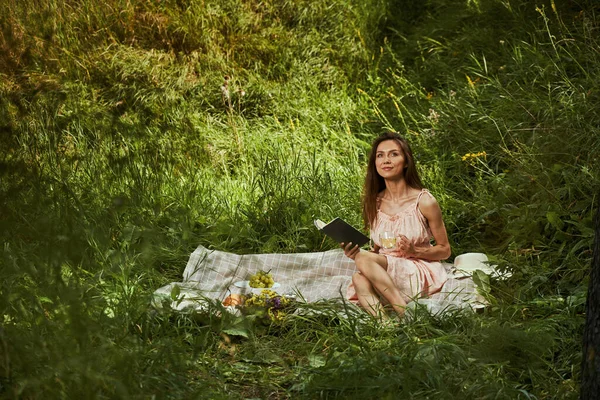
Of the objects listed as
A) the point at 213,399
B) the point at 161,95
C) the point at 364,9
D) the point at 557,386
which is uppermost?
the point at 364,9

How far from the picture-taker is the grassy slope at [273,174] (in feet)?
8.82

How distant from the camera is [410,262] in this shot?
4.27 meters

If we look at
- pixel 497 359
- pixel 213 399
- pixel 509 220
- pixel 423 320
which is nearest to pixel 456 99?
pixel 509 220

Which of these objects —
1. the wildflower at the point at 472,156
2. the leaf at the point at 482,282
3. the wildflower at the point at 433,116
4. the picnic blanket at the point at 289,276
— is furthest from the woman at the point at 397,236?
the wildflower at the point at 433,116

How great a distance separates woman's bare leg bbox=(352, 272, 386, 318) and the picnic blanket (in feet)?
0.46

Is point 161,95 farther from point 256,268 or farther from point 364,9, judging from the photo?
point 256,268

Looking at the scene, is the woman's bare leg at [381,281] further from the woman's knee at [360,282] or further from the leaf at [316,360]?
the leaf at [316,360]

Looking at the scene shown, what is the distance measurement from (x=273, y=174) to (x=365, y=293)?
5.31 feet

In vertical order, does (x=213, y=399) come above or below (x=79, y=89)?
below

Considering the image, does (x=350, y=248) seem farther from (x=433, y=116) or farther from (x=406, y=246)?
(x=433, y=116)

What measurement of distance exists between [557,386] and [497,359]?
24cm

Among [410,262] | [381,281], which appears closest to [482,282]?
[410,262]

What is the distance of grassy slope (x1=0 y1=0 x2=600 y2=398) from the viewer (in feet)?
8.82

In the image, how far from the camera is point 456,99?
20.0ft
